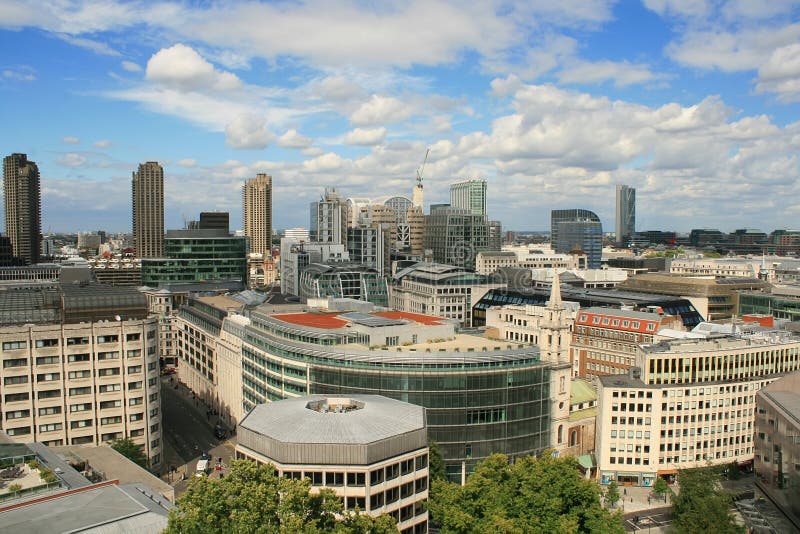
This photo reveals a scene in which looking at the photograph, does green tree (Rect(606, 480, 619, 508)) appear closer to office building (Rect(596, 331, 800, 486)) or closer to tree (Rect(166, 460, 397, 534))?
office building (Rect(596, 331, 800, 486))

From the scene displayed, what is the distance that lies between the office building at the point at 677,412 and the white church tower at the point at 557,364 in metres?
7.86

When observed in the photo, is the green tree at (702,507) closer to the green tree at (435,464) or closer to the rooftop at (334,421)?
the green tree at (435,464)

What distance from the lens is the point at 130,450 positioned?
107812 millimetres

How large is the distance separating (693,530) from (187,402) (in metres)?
127

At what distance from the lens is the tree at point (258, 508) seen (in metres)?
58.0

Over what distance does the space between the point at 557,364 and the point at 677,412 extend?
24290mm

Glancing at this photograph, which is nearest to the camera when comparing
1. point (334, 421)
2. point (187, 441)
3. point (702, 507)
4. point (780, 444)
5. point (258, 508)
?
point (258, 508)

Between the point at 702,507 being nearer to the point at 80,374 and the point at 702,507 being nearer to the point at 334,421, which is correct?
the point at 334,421

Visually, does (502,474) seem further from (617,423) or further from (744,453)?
(744,453)

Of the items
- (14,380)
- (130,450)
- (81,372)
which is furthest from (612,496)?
(14,380)

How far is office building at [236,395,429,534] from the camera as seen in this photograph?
7406 cm

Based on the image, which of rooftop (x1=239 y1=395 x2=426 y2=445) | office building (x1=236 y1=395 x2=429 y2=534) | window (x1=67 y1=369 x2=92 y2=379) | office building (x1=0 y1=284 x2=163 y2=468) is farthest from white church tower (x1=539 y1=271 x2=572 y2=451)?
window (x1=67 y1=369 x2=92 y2=379)

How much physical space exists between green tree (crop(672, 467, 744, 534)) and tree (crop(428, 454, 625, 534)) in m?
13.2

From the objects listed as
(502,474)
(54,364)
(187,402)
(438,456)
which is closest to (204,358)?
(187,402)
